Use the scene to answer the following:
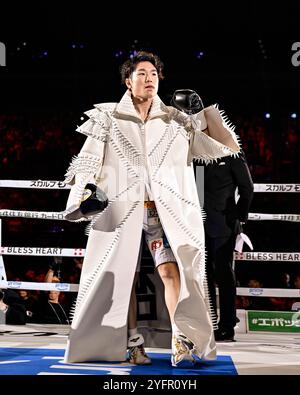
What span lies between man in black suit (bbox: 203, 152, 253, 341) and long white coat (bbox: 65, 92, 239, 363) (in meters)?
1.00

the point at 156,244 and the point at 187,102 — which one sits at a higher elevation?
the point at 187,102

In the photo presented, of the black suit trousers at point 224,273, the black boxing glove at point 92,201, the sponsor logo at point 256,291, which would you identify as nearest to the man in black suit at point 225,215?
the black suit trousers at point 224,273

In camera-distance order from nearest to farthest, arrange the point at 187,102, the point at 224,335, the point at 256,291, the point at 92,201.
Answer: the point at 92,201
the point at 187,102
the point at 224,335
the point at 256,291

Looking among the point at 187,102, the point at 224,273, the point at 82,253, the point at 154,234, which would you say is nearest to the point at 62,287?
the point at 82,253

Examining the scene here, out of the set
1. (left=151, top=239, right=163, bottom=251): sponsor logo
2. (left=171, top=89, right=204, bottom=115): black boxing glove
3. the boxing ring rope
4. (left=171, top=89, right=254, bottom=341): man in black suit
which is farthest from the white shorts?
the boxing ring rope

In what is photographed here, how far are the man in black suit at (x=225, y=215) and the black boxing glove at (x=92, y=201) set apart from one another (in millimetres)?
1325

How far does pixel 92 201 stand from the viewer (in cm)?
241

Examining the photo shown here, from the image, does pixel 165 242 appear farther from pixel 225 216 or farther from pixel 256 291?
pixel 256 291

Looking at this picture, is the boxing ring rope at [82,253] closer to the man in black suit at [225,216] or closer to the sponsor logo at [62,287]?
the sponsor logo at [62,287]

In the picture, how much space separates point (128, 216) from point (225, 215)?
1.24 meters

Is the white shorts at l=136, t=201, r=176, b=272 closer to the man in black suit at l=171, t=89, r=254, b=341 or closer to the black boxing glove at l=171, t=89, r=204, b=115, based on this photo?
the black boxing glove at l=171, t=89, r=204, b=115

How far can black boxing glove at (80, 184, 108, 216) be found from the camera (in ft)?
7.93

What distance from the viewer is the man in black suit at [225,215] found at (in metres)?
3.63

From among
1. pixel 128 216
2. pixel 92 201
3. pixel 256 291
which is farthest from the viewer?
pixel 256 291
